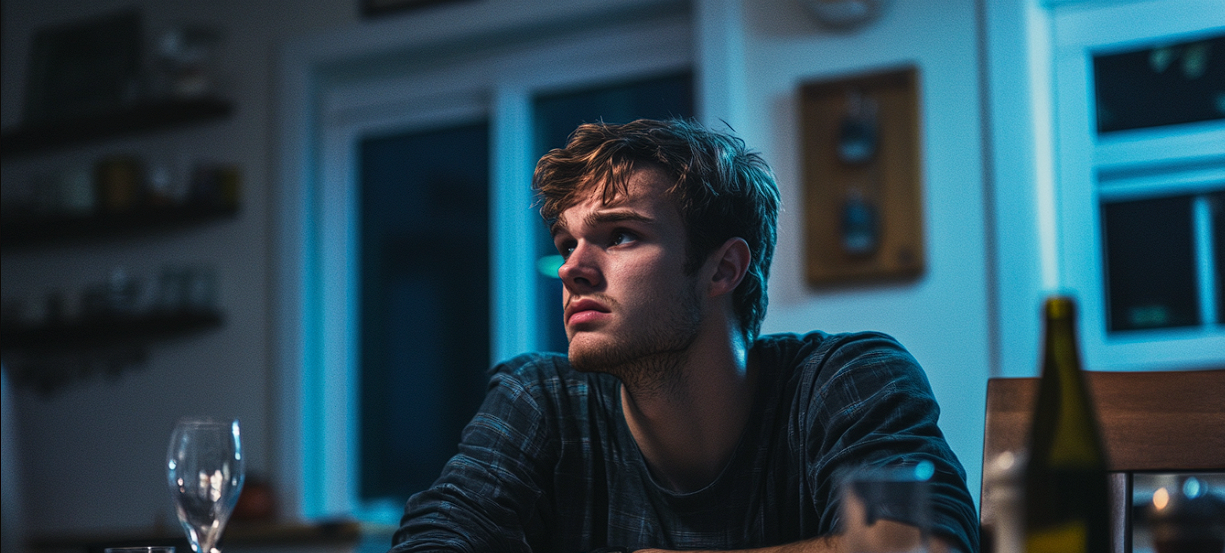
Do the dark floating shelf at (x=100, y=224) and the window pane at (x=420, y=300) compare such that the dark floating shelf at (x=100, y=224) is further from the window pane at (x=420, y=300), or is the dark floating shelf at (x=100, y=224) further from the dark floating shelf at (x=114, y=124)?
the window pane at (x=420, y=300)

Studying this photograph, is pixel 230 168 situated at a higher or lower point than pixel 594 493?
higher

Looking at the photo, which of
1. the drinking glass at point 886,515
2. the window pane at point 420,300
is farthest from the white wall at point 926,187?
the drinking glass at point 886,515

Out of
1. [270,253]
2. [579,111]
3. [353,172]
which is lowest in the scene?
[270,253]

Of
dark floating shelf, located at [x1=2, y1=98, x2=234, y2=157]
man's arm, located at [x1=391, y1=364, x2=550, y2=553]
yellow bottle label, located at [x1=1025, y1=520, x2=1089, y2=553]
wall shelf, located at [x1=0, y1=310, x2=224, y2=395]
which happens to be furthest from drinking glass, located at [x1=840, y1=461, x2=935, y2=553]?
dark floating shelf, located at [x1=2, y1=98, x2=234, y2=157]

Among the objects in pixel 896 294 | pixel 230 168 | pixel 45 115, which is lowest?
pixel 896 294

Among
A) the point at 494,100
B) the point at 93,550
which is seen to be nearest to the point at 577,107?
the point at 494,100

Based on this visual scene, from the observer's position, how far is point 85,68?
436 centimetres

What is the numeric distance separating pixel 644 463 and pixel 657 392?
10 centimetres

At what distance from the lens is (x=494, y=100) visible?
382 cm

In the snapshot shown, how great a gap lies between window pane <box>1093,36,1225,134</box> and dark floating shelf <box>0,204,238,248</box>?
9.31 ft

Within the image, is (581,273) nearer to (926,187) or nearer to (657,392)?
(657,392)

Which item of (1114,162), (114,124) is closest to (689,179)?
(1114,162)

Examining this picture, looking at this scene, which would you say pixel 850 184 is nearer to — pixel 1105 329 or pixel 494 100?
pixel 1105 329

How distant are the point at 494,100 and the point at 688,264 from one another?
234 centimetres
